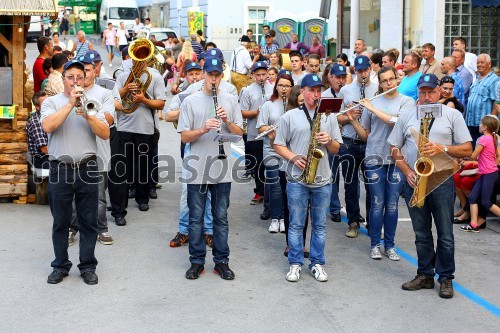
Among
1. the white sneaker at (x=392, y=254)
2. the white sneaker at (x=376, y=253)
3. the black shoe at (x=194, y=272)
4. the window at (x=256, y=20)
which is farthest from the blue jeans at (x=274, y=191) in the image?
the window at (x=256, y=20)

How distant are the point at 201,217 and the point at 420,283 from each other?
2138 mm

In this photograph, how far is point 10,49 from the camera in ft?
35.3

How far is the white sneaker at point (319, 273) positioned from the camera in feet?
25.0

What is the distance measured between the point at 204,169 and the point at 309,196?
106 centimetres

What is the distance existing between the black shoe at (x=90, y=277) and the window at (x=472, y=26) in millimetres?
11526

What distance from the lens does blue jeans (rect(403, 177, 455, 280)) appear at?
7.19m

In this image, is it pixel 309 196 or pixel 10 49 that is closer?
pixel 309 196

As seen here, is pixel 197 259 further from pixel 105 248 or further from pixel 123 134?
pixel 123 134

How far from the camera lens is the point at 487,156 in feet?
32.3

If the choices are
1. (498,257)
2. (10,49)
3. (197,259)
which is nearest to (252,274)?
(197,259)

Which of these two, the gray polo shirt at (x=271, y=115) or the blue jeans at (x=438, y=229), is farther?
the gray polo shirt at (x=271, y=115)

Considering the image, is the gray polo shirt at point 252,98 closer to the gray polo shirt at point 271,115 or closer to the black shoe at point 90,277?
the gray polo shirt at point 271,115

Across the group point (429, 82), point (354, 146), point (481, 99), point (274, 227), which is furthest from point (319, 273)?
point (481, 99)

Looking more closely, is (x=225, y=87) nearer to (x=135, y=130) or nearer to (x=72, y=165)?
(x=135, y=130)
